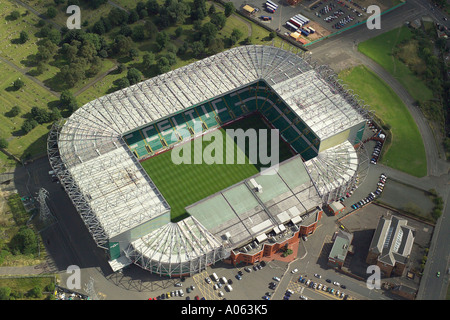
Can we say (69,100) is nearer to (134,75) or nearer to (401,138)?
(134,75)

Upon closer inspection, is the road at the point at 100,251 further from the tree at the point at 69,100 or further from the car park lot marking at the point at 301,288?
→ the tree at the point at 69,100

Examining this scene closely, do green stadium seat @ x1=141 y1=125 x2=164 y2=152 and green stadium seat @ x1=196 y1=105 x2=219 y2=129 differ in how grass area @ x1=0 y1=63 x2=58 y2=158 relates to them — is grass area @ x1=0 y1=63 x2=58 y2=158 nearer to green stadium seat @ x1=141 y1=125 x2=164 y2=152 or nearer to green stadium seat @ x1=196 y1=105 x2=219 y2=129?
green stadium seat @ x1=141 y1=125 x2=164 y2=152

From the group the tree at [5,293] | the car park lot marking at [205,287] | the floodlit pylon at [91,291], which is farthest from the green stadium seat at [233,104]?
the tree at [5,293]

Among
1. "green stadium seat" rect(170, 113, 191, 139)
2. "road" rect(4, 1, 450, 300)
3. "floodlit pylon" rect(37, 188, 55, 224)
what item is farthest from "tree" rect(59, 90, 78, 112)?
"floodlit pylon" rect(37, 188, 55, 224)

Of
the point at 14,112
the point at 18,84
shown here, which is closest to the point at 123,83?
the point at 18,84

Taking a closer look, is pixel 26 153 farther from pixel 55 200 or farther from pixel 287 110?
pixel 287 110

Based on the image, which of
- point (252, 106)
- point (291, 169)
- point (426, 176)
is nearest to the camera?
point (291, 169)
